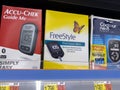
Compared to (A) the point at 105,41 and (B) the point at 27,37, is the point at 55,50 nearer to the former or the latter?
(B) the point at 27,37

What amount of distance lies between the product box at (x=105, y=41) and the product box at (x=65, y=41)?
0.06 meters

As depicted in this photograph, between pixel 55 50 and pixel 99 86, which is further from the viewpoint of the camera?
pixel 55 50

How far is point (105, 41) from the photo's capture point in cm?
180

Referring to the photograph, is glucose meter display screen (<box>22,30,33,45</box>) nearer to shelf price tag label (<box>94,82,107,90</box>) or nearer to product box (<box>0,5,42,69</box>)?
product box (<box>0,5,42,69</box>)

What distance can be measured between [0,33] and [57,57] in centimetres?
36

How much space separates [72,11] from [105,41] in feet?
1.07

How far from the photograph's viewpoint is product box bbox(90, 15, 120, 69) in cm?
175

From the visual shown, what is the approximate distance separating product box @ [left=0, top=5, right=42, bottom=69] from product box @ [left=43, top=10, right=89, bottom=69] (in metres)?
0.07

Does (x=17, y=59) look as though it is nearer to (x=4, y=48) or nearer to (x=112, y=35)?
(x=4, y=48)

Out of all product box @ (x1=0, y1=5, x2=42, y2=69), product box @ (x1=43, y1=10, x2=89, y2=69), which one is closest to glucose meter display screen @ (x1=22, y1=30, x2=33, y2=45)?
product box @ (x1=0, y1=5, x2=42, y2=69)

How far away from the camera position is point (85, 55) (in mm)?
1719

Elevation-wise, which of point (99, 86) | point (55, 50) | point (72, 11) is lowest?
point (99, 86)

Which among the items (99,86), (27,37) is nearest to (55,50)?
(27,37)

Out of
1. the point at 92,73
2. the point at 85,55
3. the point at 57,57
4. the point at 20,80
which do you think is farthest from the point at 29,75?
the point at 85,55
